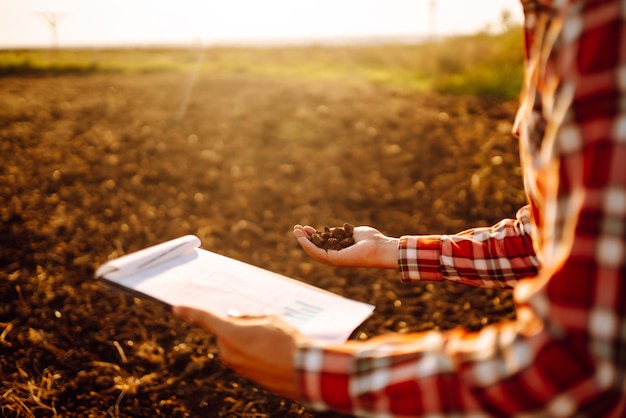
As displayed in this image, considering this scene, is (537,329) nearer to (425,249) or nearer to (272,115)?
(425,249)

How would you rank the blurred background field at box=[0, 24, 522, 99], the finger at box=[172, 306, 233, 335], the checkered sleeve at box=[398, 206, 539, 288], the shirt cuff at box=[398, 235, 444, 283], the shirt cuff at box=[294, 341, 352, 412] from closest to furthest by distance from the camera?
the shirt cuff at box=[294, 341, 352, 412] < the finger at box=[172, 306, 233, 335] < the checkered sleeve at box=[398, 206, 539, 288] < the shirt cuff at box=[398, 235, 444, 283] < the blurred background field at box=[0, 24, 522, 99]

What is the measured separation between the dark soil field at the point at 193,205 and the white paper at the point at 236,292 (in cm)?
12

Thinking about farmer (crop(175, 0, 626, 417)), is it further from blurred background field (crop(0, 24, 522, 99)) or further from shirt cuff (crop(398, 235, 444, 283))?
blurred background field (crop(0, 24, 522, 99))

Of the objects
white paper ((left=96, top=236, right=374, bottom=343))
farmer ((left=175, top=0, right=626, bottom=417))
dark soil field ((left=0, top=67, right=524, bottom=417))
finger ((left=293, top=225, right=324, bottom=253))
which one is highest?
farmer ((left=175, top=0, right=626, bottom=417))

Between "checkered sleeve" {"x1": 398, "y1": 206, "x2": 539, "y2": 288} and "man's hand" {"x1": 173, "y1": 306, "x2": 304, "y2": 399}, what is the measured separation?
64cm

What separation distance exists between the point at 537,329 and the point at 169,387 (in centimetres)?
215

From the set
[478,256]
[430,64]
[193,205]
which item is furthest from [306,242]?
[430,64]

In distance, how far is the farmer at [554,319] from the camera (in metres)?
0.68

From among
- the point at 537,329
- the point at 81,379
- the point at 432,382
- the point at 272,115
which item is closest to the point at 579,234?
the point at 537,329

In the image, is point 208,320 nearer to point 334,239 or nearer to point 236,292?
point 236,292

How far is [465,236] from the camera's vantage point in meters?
1.52

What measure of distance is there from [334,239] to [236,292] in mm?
382

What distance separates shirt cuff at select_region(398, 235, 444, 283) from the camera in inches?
60.0

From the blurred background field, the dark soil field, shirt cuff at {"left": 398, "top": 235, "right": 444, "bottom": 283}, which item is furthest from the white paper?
the blurred background field
